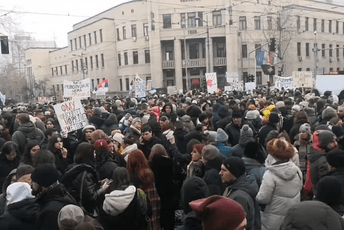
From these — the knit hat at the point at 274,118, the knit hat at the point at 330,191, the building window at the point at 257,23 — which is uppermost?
the building window at the point at 257,23

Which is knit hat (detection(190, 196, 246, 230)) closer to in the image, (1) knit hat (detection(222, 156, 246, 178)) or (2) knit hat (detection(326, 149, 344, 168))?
(1) knit hat (detection(222, 156, 246, 178))

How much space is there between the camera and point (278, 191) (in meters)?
4.39

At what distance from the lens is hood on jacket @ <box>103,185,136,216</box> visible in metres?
4.11

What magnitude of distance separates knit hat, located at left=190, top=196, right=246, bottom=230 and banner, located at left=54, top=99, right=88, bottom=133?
6.26 metres

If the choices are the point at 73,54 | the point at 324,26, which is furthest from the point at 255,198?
the point at 73,54

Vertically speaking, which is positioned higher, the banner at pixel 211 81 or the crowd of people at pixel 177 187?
the banner at pixel 211 81

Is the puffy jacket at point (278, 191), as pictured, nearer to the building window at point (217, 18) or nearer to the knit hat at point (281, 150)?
the knit hat at point (281, 150)

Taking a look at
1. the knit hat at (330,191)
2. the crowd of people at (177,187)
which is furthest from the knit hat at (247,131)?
the knit hat at (330,191)

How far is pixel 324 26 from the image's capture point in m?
54.2

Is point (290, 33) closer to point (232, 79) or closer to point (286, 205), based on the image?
A: point (232, 79)

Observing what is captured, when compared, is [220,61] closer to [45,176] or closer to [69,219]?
[45,176]

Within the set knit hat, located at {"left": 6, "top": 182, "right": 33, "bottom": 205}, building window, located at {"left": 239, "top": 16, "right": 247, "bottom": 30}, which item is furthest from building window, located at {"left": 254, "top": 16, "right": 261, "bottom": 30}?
knit hat, located at {"left": 6, "top": 182, "right": 33, "bottom": 205}

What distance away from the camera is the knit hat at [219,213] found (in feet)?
7.72

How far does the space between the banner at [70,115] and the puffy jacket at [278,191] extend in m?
5.10
